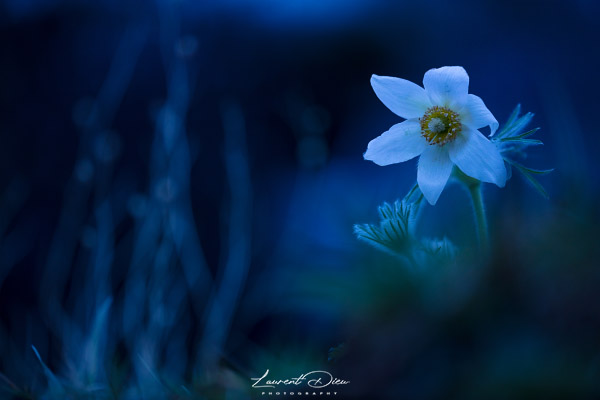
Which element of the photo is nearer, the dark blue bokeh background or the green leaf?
the green leaf

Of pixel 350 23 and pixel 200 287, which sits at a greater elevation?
pixel 350 23

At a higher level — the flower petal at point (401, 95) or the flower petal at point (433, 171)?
the flower petal at point (401, 95)

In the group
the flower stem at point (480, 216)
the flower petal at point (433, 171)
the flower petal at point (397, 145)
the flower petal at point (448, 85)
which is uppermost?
the flower petal at point (448, 85)

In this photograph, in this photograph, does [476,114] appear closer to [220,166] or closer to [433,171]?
[433,171]

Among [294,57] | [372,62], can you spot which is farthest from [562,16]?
[294,57]

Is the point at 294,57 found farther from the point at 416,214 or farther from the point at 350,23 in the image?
the point at 416,214

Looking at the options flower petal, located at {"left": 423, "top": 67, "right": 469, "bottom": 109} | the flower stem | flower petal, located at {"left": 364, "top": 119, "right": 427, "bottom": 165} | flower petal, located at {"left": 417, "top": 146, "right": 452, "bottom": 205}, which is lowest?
the flower stem

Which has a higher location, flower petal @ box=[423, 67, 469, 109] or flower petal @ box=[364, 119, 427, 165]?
flower petal @ box=[423, 67, 469, 109]

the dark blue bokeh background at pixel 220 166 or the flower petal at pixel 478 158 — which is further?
the dark blue bokeh background at pixel 220 166
